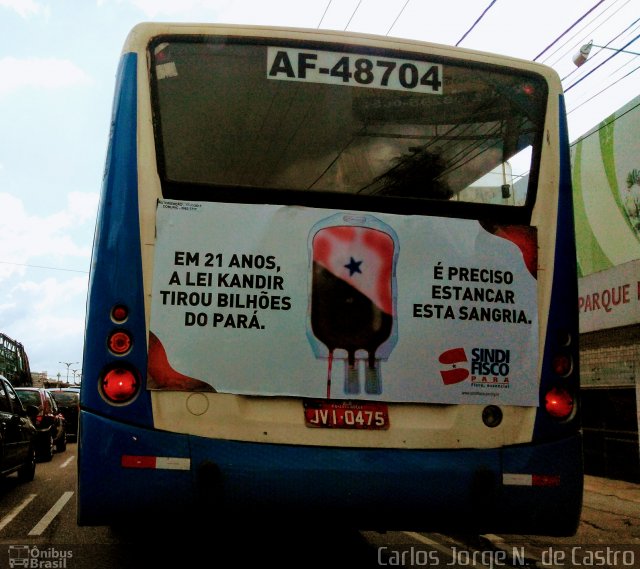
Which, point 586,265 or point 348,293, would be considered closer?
point 348,293

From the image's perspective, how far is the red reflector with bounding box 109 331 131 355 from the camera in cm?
431

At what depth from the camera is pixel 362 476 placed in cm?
429

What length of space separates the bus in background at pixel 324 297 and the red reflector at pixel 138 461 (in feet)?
0.05

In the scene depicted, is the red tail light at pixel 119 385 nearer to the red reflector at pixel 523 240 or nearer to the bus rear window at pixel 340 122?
the bus rear window at pixel 340 122

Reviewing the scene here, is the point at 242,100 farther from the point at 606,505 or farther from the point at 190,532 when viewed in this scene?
the point at 606,505

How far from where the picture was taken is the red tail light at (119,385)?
14.0 ft

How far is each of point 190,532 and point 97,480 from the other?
12.4 ft

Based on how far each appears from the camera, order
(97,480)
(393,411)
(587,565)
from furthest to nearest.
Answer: (587,565) → (393,411) → (97,480)

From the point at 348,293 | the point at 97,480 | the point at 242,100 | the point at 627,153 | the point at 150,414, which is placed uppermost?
the point at 627,153

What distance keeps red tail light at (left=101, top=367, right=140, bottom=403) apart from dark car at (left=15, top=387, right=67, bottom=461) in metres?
11.2

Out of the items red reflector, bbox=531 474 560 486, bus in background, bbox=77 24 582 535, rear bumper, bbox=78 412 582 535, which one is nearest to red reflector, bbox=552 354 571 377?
bus in background, bbox=77 24 582 535

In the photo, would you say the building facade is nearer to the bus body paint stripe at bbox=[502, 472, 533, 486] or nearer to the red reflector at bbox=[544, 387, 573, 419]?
the red reflector at bbox=[544, 387, 573, 419]

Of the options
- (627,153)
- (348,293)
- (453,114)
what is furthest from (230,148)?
(627,153)

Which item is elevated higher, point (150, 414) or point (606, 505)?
point (150, 414)
